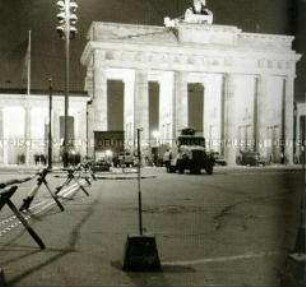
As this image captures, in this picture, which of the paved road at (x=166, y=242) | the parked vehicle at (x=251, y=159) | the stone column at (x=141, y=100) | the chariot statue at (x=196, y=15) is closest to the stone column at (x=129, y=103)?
the stone column at (x=141, y=100)

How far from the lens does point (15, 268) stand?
303 inches

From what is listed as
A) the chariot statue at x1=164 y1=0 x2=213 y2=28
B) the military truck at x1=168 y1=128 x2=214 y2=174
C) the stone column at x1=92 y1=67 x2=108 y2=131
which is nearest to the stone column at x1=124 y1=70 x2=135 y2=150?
the stone column at x1=92 y1=67 x2=108 y2=131

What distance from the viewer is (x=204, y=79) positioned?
7550 centimetres

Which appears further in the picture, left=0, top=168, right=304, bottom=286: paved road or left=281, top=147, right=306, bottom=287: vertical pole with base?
left=0, top=168, right=304, bottom=286: paved road

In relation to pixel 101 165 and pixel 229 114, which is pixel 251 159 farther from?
pixel 101 165

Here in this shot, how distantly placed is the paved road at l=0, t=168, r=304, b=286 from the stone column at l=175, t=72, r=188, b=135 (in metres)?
52.4

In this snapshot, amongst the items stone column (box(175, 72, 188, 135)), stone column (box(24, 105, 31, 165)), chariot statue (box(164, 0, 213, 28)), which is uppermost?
chariot statue (box(164, 0, 213, 28))

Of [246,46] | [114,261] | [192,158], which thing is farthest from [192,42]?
[114,261]

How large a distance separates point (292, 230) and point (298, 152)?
207ft

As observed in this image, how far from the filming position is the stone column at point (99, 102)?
65188 mm

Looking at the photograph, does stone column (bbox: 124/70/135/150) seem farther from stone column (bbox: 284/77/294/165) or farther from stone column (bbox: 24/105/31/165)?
stone column (bbox: 284/77/294/165)

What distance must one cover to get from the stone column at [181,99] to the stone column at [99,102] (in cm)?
891

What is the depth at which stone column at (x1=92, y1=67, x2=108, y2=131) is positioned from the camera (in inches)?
2566

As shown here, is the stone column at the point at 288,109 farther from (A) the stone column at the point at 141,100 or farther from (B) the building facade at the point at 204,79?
(A) the stone column at the point at 141,100
